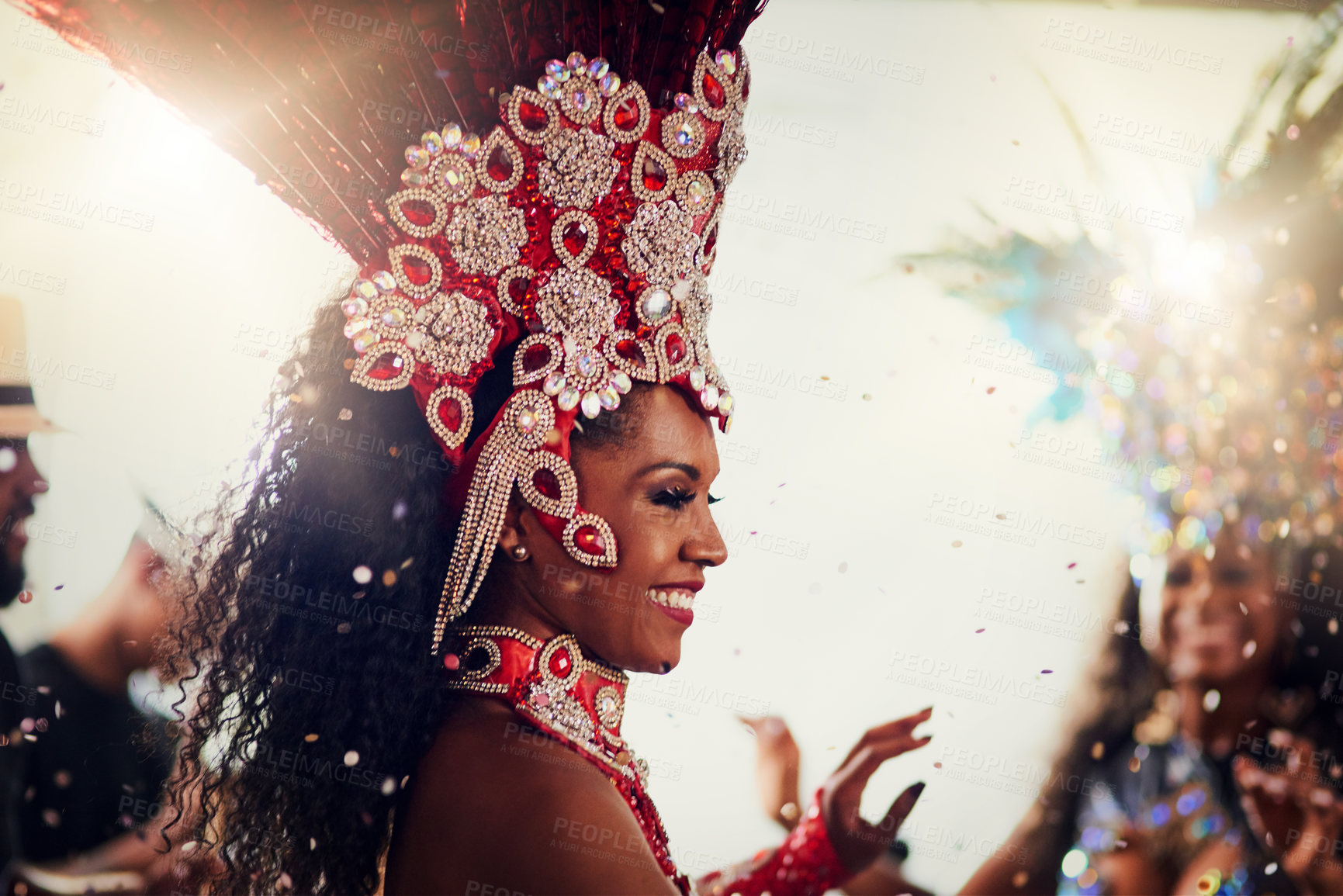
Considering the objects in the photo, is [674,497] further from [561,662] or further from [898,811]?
[898,811]

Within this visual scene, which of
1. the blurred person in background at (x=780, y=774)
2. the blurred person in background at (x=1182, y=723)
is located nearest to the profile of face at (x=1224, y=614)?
the blurred person in background at (x=1182, y=723)

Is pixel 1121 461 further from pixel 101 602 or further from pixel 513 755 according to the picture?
pixel 101 602

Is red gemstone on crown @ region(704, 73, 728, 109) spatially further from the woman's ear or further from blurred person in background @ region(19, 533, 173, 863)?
blurred person in background @ region(19, 533, 173, 863)

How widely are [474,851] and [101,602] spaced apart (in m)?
1.31

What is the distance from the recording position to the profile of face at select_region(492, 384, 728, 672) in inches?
53.8

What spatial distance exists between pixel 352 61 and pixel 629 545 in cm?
92

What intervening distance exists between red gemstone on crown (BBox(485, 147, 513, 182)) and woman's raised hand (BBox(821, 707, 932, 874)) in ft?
4.29

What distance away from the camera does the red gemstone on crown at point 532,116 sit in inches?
53.4

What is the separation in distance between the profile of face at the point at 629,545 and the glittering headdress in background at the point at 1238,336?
1577 mm

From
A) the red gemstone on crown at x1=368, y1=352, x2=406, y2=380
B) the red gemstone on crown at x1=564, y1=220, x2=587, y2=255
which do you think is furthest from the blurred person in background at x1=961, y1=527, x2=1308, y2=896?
the red gemstone on crown at x1=368, y1=352, x2=406, y2=380

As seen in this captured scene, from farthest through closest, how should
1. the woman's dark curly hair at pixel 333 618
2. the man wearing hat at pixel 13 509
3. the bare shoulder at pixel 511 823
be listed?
the man wearing hat at pixel 13 509
the woman's dark curly hair at pixel 333 618
the bare shoulder at pixel 511 823

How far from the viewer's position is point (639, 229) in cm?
139

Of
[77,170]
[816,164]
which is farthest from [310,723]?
[816,164]

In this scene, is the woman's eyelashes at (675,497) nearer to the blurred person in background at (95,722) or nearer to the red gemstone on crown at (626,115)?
the red gemstone on crown at (626,115)
